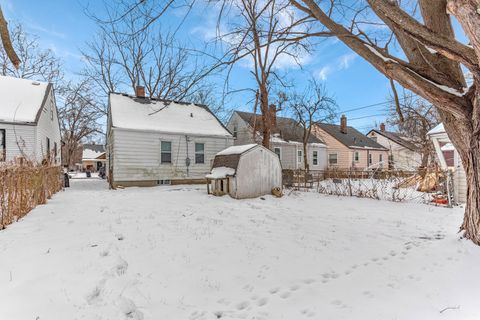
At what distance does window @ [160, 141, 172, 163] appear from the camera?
51.9ft

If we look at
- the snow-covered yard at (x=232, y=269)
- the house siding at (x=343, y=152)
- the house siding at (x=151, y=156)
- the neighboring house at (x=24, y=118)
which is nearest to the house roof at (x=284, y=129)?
the house siding at (x=343, y=152)

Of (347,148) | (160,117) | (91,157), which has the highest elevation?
(160,117)

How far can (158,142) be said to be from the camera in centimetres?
1559

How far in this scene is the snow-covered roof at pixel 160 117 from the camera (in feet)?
50.2

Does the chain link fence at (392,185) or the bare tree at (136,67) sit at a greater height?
the bare tree at (136,67)

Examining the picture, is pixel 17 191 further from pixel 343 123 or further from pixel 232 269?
pixel 343 123

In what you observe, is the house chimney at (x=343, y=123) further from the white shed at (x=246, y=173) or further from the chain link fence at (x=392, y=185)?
the white shed at (x=246, y=173)

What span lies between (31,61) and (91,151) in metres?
37.4

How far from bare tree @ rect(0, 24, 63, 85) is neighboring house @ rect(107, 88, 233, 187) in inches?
543

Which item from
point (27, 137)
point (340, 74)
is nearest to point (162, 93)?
point (27, 137)

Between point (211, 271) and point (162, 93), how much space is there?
986 inches

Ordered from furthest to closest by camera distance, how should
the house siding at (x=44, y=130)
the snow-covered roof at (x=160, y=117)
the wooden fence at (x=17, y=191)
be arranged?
the snow-covered roof at (x=160, y=117) → the house siding at (x=44, y=130) → the wooden fence at (x=17, y=191)

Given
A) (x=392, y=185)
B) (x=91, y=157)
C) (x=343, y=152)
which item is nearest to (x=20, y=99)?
(x=392, y=185)

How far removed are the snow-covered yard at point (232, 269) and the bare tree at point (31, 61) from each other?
23.8 m
